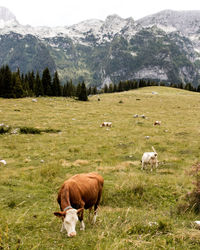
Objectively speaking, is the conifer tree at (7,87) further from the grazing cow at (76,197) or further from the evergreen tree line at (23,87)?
the grazing cow at (76,197)

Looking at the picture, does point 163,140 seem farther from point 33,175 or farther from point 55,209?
point 55,209

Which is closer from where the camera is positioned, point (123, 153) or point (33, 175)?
point (33, 175)

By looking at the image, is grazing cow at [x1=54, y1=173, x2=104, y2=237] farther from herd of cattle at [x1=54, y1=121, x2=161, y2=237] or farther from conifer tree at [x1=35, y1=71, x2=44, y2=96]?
conifer tree at [x1=35, y1=71, x2=44, y2=96]

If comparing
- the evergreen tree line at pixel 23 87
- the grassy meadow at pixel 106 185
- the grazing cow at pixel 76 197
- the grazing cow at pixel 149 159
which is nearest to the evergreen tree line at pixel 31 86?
the evergreen tree line at pixel 23 87

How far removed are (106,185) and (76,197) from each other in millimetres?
4940

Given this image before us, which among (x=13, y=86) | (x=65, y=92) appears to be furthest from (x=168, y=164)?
(x=65, y=92)

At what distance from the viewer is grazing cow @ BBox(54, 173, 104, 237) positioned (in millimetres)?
5621

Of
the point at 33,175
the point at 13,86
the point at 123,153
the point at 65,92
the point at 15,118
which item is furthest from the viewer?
the point at 65,92

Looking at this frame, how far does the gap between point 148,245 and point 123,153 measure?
13413 mm

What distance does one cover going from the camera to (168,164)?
15.8 meters

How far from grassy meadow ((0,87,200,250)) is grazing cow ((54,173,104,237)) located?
630 millimetres

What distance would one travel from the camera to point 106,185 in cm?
1131

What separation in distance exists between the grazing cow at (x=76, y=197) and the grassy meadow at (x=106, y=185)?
630 millimetres

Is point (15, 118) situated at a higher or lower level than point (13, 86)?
lower
